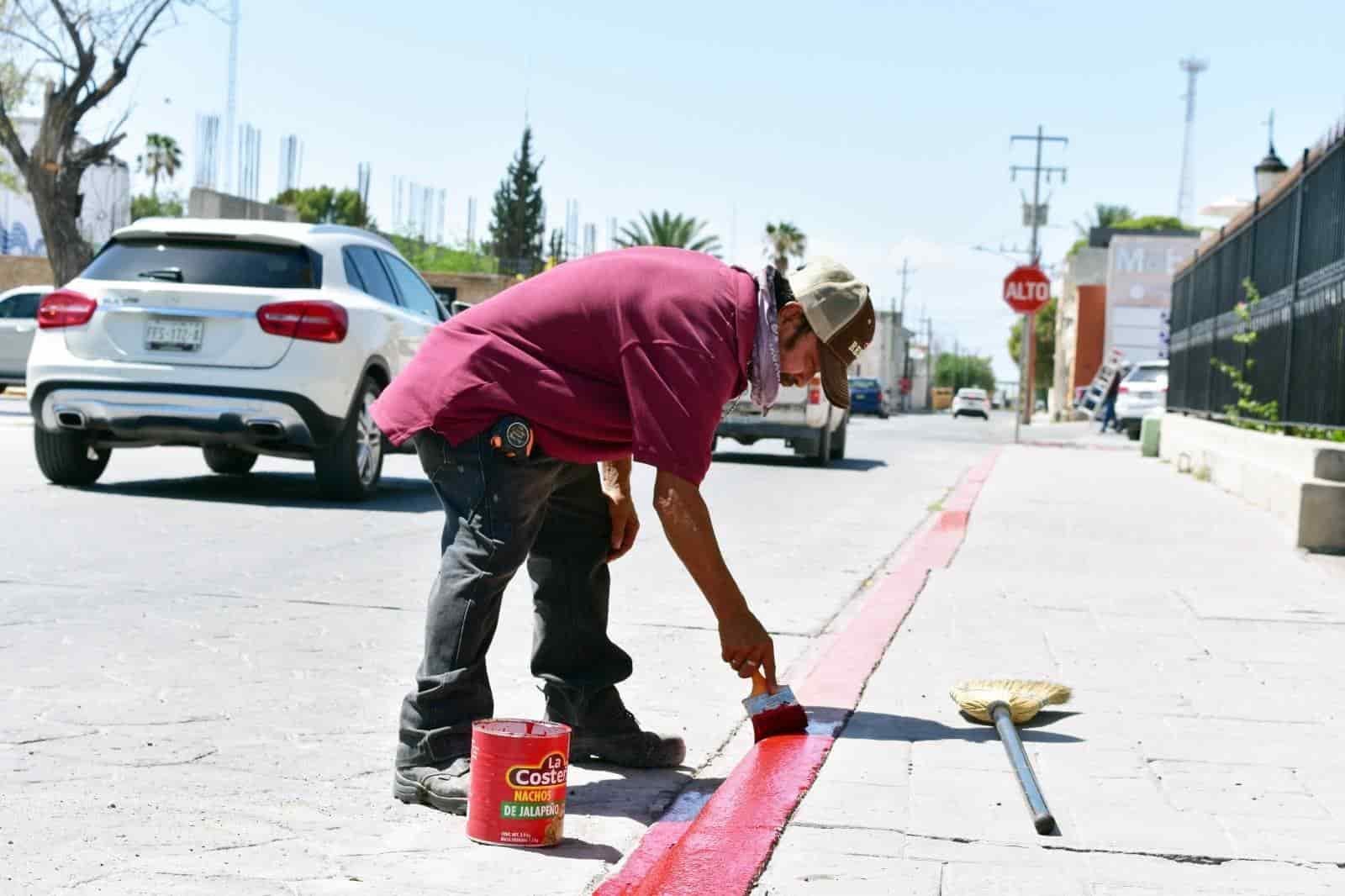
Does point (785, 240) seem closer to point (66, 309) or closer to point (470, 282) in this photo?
point (470, 282)

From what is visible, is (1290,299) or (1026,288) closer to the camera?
(1290,299)

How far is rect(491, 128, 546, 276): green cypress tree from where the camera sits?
93312mm

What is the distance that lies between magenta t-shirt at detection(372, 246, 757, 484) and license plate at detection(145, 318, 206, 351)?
641cm

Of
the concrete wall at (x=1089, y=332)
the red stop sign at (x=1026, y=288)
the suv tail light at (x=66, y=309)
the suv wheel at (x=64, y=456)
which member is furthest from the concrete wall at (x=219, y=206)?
the concrete wall at (x=1089, y=332)

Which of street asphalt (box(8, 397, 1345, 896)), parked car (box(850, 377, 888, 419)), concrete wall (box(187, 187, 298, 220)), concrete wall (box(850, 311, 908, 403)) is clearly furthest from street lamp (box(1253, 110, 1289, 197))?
concrete wall (box(850, 311, 908, 403))

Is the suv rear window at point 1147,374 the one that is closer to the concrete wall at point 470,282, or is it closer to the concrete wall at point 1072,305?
the concrete wall at point 470,282

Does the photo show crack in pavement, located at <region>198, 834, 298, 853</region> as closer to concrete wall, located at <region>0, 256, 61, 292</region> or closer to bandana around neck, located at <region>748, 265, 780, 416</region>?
bandana around neck, located at <region>748, 265, 780, 416</region>

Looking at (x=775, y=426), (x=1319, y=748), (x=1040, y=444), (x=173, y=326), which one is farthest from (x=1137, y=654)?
(x=1040, y=444)

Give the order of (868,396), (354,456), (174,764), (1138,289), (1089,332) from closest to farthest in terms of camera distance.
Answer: (174,764)
(354,456)
(868,396)
(1138,289)
(1089,332)

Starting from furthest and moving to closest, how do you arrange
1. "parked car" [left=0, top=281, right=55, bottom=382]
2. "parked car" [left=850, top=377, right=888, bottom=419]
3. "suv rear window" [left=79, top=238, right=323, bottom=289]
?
1. "parked car" [left=850, top=377, right=888, bottom=419]
2. "parked car" [left=0, top=281, right=55, bottom=382]
3. "suv rear window" [left=79, top=238, right=323, bottom=289]

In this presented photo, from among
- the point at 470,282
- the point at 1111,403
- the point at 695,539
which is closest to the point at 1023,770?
the point at 695,539

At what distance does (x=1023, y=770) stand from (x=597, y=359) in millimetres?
1475

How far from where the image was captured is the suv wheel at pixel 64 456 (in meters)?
10.8

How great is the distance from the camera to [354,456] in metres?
10.7
